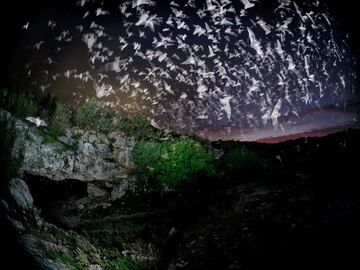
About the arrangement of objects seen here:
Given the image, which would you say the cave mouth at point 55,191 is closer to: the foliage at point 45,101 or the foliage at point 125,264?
the foliage at point 45,101

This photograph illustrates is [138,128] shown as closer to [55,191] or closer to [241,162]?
[55,191]

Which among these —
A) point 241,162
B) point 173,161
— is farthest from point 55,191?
point 241,162

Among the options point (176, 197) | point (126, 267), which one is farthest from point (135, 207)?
point (126, 267)

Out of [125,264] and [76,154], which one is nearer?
[125,264]

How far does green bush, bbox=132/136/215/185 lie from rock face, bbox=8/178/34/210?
8847 mm

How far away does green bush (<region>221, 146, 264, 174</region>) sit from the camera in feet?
71.8

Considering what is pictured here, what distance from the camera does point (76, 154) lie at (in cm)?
1895

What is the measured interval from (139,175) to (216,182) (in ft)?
18.2

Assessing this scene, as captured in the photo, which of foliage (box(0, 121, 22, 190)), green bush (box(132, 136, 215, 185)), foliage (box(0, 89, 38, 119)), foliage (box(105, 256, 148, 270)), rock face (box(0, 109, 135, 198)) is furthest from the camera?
green bush (box(132, 136, 215, 185))

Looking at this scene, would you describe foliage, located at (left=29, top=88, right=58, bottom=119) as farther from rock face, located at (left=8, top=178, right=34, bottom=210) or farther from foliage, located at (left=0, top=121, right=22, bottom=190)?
rock face, located at (left=8, top=178, right=34, bottom=210)

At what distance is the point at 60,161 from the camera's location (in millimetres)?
17922

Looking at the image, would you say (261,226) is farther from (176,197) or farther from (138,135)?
(138,135)

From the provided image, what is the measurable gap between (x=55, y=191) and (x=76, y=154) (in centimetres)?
277

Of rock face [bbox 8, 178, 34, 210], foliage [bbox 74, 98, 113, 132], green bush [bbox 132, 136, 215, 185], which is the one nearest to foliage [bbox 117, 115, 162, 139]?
foliage [bbox 74, 98, 113, 132]
